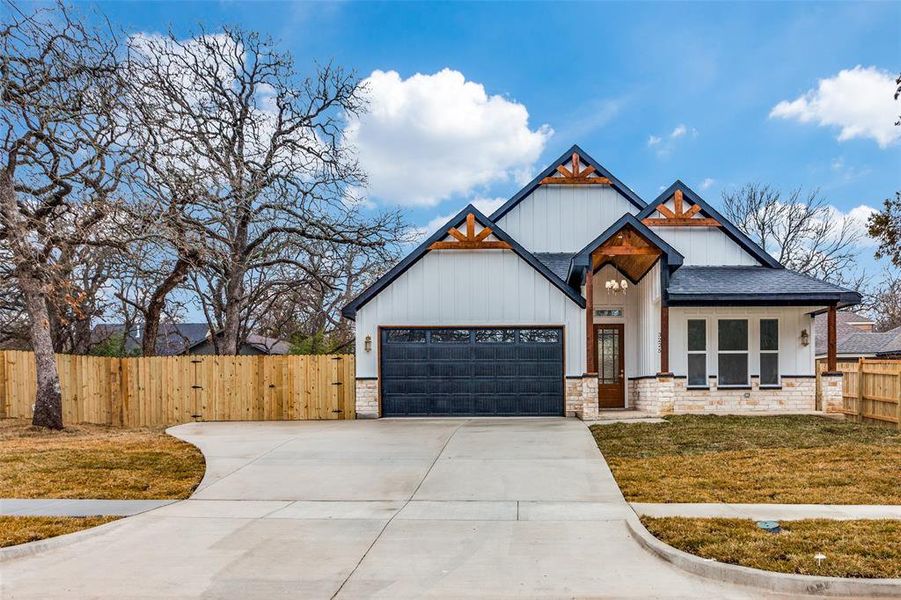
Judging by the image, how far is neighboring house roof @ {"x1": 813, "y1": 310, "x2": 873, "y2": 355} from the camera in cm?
3033

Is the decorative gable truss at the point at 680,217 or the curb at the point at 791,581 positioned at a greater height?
the decorative gable truss at the point at 680,217

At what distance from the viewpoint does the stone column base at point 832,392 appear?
14.6 meters

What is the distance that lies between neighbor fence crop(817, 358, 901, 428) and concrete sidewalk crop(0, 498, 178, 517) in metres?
13.9

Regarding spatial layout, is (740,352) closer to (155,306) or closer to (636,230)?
(636,230)

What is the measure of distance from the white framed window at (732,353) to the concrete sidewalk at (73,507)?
12.9 m

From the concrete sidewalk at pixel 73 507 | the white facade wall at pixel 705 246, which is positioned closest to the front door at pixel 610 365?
the white facade wall at pixel 705 246

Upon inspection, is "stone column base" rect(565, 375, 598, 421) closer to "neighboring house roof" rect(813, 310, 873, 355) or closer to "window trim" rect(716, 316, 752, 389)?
"window trim" rect(716, 316, 752, 389)

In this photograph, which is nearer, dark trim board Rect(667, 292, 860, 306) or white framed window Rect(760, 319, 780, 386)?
dark trim board Rect(667, 292, 860, 306)

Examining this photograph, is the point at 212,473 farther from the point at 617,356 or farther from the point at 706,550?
the point at 617,356

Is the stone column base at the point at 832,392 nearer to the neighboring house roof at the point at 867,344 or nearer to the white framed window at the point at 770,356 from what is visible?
the white framed window at the point at 770,356

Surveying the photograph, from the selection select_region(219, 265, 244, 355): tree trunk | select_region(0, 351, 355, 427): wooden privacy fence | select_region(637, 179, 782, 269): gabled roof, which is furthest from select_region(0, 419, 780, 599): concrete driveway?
select_region(219, 265, 244, 355): tree trunk

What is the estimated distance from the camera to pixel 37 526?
611 cm

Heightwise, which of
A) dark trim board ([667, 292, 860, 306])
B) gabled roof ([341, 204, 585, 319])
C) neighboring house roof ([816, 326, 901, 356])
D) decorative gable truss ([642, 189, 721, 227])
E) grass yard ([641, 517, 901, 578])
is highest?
decorative gable truss ([642, 189, 721, 227])

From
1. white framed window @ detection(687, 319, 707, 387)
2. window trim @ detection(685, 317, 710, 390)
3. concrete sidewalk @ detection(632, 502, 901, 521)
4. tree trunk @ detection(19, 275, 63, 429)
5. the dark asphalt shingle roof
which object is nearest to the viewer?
concrete sidewalk @ detection(632, 502, 901, 521)
